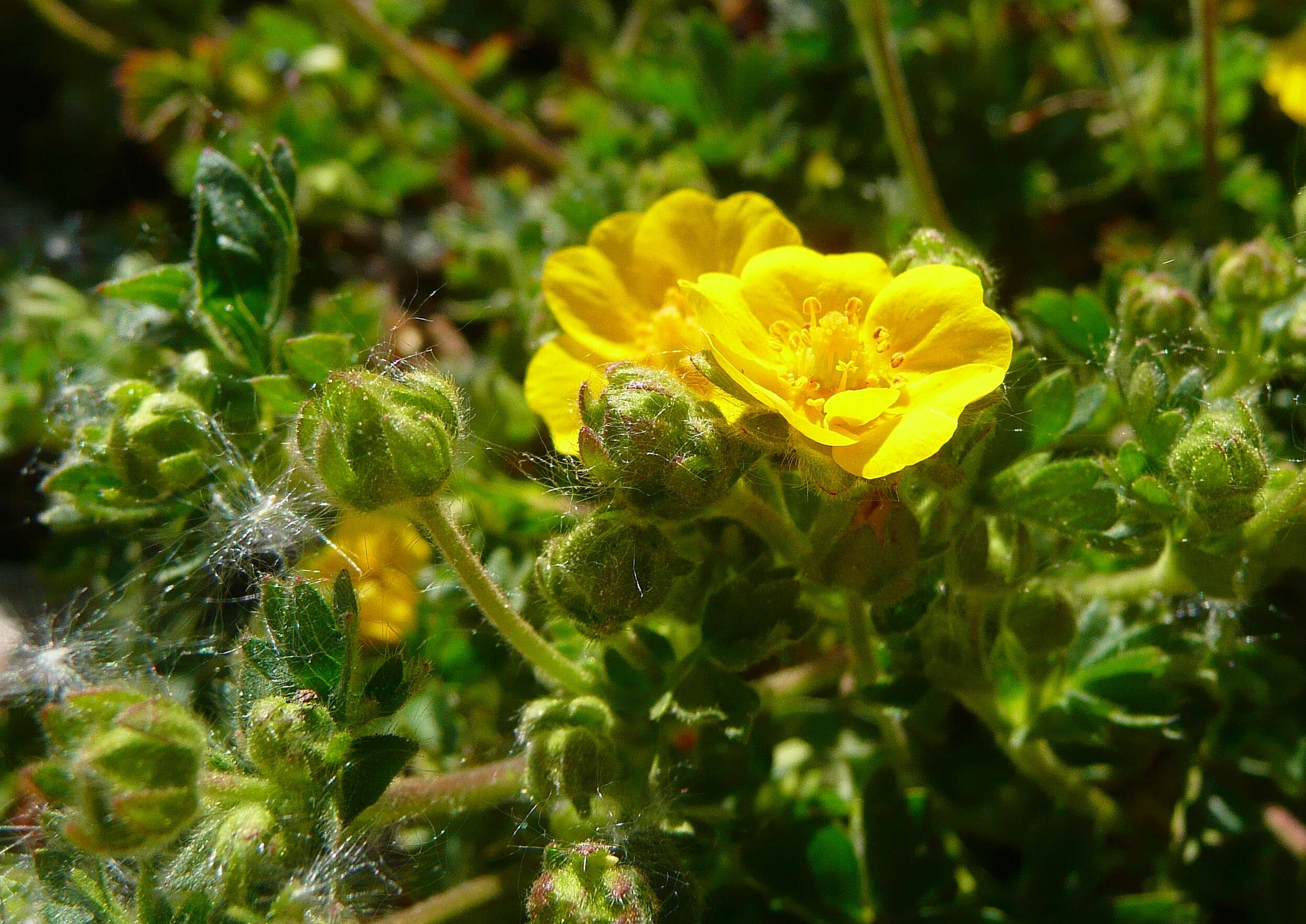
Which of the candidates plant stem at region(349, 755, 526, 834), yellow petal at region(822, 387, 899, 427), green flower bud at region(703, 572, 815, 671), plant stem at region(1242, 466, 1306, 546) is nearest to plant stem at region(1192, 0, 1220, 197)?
plant stem at region(1242, 466, 1306, 546)

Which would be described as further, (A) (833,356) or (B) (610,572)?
(A) (833,356)

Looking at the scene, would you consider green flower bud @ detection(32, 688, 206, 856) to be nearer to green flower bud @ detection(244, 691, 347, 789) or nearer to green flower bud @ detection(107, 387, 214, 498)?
green flower bud @ detection(244, 691, 347, 789)

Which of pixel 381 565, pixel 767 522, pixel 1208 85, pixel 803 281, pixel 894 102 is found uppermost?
pixel 1208 85

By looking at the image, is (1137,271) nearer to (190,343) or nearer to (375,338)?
(375,338)

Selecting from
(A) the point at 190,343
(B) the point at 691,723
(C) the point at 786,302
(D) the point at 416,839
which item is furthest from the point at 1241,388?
(A) the point at 190,343

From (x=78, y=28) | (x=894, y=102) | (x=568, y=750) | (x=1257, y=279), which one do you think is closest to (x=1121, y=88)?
(x=894, y=102)

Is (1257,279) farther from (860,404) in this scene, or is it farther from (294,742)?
(294,742)
